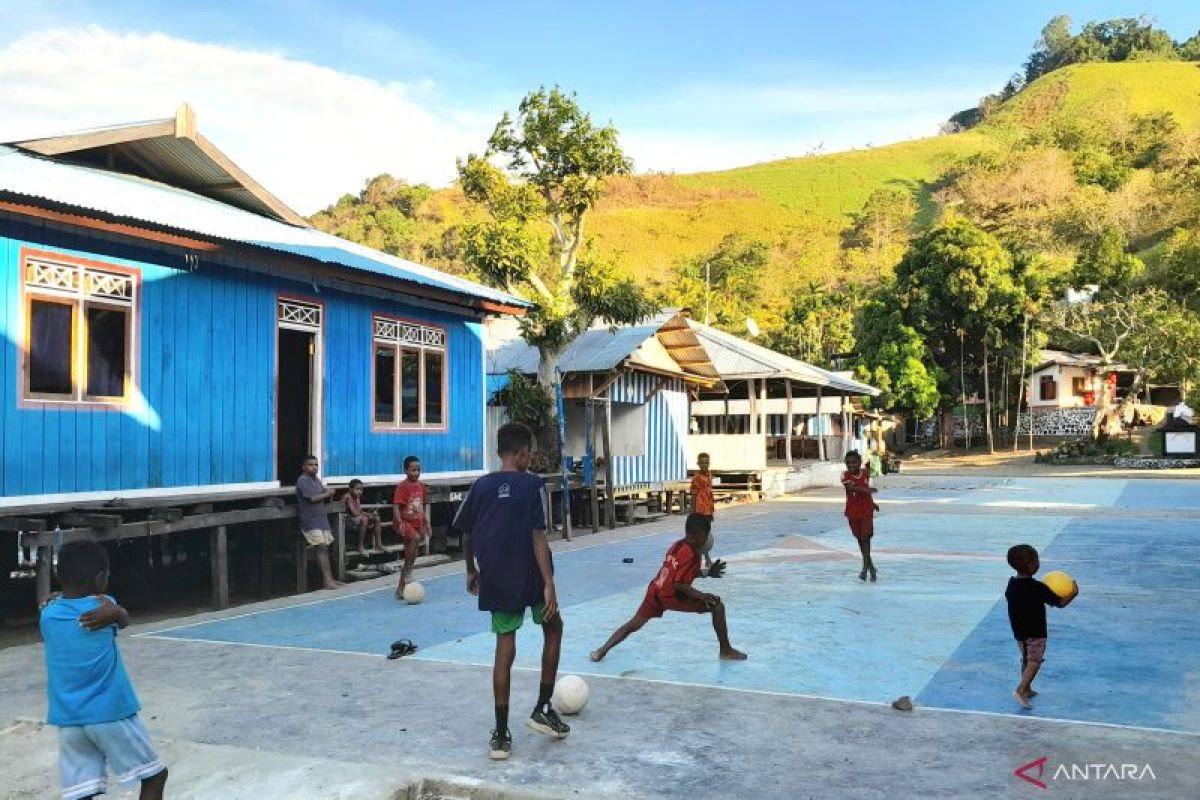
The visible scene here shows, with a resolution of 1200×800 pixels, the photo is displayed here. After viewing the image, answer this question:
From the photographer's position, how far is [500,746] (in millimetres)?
5023

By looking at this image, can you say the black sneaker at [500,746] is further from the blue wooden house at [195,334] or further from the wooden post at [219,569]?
the blue wooden house at [195,334]

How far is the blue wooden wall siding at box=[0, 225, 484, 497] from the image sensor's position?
9.43 meters

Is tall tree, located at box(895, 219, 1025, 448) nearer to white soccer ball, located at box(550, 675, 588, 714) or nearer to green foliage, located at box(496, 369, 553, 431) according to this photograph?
green foliage, located at box(496, 369, 553, 431)

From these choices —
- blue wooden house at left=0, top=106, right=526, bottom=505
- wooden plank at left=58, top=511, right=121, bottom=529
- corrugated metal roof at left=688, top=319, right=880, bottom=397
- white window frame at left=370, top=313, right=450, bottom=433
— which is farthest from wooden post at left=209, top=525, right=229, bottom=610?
corrugated metal roof at left=688, top=319, right=880, bottom=397

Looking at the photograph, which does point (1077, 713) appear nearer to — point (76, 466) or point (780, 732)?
point (780, 732)

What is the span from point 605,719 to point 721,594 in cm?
489

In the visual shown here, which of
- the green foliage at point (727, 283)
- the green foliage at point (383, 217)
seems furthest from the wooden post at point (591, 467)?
the green foliage at point (383, 217)

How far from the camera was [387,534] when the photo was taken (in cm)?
1454

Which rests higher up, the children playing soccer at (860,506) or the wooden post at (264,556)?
the children playing soccer at (860,506)

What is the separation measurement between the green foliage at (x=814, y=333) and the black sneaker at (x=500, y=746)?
166ft

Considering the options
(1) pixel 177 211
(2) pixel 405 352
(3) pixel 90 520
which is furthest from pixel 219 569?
(2) pixel 405 352

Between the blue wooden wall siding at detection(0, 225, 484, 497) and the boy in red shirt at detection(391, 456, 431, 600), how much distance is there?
243 centimetres

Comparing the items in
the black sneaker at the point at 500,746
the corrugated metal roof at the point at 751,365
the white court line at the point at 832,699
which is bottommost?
the white court line at the point at 832,699

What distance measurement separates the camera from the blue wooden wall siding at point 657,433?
2127 centimetres
